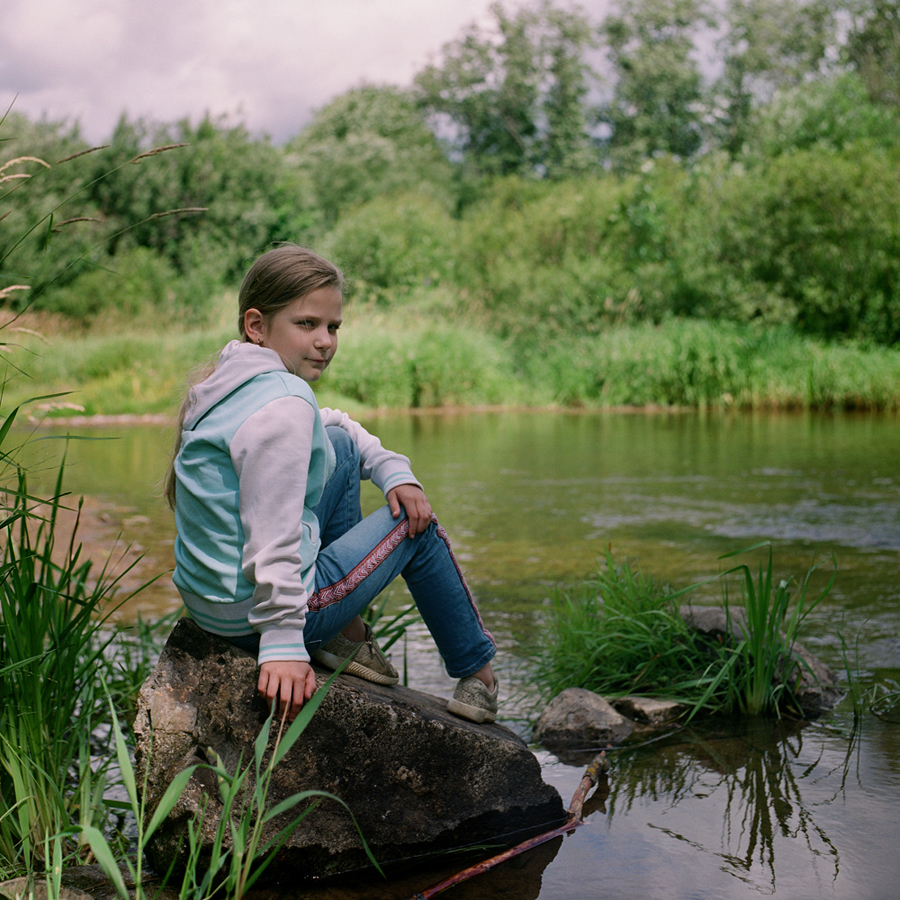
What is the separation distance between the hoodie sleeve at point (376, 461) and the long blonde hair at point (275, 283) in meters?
0.31

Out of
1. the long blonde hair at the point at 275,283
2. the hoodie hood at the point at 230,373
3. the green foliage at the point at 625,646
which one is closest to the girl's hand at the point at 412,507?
the hoodie hood at the point at 230,373

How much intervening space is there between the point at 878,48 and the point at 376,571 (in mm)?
43604

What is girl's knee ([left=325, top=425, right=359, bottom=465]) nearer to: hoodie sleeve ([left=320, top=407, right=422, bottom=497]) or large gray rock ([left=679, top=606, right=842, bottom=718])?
hoodie sleeve ([left=320, top=407, right=422, bottom=497])

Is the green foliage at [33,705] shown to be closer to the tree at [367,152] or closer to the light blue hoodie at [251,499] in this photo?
the light blue hoodie at [251,499]

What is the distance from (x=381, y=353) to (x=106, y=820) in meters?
14.6

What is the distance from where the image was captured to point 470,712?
2.41 m

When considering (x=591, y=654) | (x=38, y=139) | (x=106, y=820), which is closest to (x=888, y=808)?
(x=591, y=654)

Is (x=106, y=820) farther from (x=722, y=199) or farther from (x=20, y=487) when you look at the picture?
(x=722, y=199)

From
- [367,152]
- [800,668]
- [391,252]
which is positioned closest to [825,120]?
[391,252]

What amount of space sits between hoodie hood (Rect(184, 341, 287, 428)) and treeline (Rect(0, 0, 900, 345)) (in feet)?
1.47

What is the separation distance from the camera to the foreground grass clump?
3.00 m

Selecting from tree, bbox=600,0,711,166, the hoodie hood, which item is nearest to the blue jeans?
the hoodie hood

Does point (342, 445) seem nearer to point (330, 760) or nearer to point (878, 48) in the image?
point (330, 760)

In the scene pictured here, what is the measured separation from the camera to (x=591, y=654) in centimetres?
332
